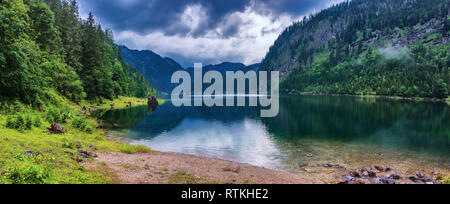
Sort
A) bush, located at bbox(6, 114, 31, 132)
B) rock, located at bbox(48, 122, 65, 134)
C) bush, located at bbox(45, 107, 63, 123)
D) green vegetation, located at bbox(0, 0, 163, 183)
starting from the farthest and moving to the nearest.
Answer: bush, located at bbox(45, 107, 63, 123) → rock, located at bbox(48, 122, 65, 134) → bush, located at bbox(6, 114, 31, 132) → green vegetation, located at bbox(0, 0, 163, 183)

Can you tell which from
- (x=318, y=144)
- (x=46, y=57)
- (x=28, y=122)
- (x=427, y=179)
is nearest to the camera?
(x=427, y=179)

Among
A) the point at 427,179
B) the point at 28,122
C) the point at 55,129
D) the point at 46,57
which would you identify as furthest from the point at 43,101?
the point at 427,179

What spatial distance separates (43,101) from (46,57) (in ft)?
64.7

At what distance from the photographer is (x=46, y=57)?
172 feet

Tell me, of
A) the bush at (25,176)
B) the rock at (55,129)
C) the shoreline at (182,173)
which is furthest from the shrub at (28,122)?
the bush at (25,176)

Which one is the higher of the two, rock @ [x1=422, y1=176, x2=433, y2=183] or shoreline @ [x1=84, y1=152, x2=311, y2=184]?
shoreline @ [x1=84, y1=152, x2=311, y2=184]

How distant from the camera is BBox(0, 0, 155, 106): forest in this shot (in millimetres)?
29016

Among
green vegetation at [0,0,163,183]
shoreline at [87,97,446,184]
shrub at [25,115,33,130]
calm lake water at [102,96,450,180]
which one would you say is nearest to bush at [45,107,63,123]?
green vegetation at [0,0,163,183]

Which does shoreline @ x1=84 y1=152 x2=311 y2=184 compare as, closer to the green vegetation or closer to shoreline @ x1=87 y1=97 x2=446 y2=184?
shoreline @ x1=87 y1=97 x2=446 y2=184

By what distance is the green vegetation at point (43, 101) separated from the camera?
555 inches

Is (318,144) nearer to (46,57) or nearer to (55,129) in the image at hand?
(55,129)

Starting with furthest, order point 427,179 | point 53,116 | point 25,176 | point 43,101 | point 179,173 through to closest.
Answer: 1. point 43,101
2. point 53,116
3. point 427,179
4. point 179,173
5. point 25,176
